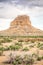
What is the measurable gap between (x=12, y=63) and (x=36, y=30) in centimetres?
13729

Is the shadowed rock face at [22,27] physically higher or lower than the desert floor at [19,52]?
lower

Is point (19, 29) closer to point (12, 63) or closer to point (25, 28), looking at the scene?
point (25, 28)

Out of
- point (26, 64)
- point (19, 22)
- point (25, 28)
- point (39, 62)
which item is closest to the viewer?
point (26, 64)

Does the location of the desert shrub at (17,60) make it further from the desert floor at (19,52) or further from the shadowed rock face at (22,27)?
the shadowed rock face at (22,27)

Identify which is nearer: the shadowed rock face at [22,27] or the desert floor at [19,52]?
the desert floor at [19,52]

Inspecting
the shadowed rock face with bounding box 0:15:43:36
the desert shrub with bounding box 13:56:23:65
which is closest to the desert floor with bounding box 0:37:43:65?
the desert shrub with bounding box 13:56:23:65

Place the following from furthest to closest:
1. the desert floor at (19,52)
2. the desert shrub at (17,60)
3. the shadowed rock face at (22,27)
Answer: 1. the shadowed rock face at (22,27)
2. the desert floor at (19,52)
3. the desert shrub at (17,60)

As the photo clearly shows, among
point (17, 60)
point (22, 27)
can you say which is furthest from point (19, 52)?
point (22, 27)

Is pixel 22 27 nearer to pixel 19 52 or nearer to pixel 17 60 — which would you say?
pixel 19 52

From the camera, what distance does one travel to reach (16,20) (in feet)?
592

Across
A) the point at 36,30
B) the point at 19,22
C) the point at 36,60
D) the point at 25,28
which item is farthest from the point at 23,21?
the point at 36,60

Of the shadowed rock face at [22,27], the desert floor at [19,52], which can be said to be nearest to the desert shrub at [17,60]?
the desert floor at [19,52]

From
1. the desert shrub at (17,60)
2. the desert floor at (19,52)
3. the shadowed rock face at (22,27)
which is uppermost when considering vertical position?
the desert shrub at (17,60)

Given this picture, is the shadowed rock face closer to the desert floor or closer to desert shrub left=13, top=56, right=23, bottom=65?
the desert floor
